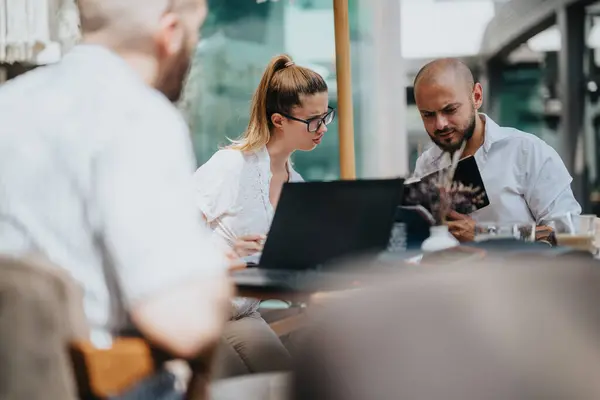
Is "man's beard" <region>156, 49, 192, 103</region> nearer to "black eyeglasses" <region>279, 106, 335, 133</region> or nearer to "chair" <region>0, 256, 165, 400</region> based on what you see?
"chair" <region>0, 256, 165, 400</region>

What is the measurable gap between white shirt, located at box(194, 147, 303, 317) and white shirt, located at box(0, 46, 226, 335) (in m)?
1.47

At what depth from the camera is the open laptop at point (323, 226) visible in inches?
69.7

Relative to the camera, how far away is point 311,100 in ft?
8.91

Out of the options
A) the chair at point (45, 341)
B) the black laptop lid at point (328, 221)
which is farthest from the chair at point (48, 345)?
the black laptop lid at point (328, 221)

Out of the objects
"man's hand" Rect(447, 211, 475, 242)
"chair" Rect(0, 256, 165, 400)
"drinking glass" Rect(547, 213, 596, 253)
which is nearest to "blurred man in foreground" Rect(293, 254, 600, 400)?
"chair" Rect(0, 256, 165, 400)

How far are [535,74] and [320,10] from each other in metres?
1.30

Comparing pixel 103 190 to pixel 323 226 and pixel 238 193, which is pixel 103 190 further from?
pixel 238 193

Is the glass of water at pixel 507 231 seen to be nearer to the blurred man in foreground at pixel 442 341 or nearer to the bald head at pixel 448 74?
the bald head at pixel 448 74

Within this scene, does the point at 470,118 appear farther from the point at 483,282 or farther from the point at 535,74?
the point at 483,282

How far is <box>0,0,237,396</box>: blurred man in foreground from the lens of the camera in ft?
3.91

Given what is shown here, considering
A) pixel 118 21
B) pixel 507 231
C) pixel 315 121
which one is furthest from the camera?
pixel 315 121

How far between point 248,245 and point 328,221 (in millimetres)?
631

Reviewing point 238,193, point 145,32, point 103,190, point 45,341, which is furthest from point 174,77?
point 238,193

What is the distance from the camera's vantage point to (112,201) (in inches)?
47.1
